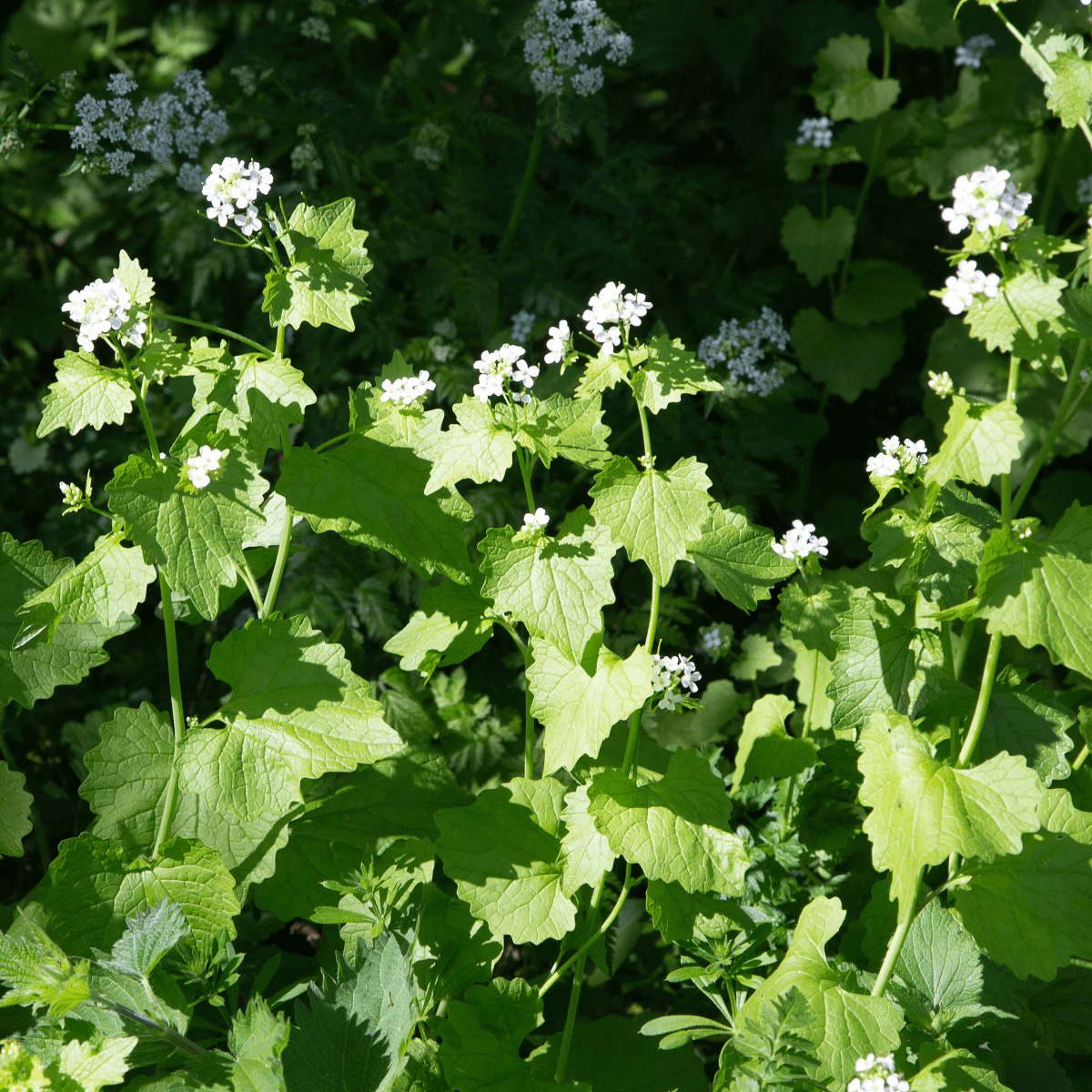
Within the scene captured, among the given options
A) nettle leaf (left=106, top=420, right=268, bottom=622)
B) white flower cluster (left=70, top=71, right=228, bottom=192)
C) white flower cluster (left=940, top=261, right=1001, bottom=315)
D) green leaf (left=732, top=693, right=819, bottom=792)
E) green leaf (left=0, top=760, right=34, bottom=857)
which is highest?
white flower cluster (left=940, top=261, right=1001, bottom=315)

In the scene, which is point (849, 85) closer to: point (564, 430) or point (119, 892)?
point (564, 430)

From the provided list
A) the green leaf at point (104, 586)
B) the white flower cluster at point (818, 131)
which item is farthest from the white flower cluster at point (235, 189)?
the white flower cluster at point (818, 131)

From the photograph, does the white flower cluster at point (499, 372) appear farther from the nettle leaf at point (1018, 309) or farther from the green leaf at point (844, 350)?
the green leaf at point (844, 350)

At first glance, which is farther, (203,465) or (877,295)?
(877,295)

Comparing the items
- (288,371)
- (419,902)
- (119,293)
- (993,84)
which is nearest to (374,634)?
(419,902)

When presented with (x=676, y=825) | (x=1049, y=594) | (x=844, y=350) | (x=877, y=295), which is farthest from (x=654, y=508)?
(x=877, y=295)

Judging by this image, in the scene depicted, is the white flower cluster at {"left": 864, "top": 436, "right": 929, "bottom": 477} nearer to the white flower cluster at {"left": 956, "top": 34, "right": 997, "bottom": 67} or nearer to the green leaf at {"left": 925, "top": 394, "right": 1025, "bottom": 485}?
the green leaf at {"left": 925, "top": 394, "right": 1025, "bottom": 485}

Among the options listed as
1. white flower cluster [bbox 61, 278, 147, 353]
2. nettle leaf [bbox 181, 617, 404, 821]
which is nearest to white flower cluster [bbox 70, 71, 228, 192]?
white flower cluster [bbox 61, 278, 147, 353]

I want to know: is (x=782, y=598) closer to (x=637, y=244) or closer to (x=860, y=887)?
(x=860, y=887)
